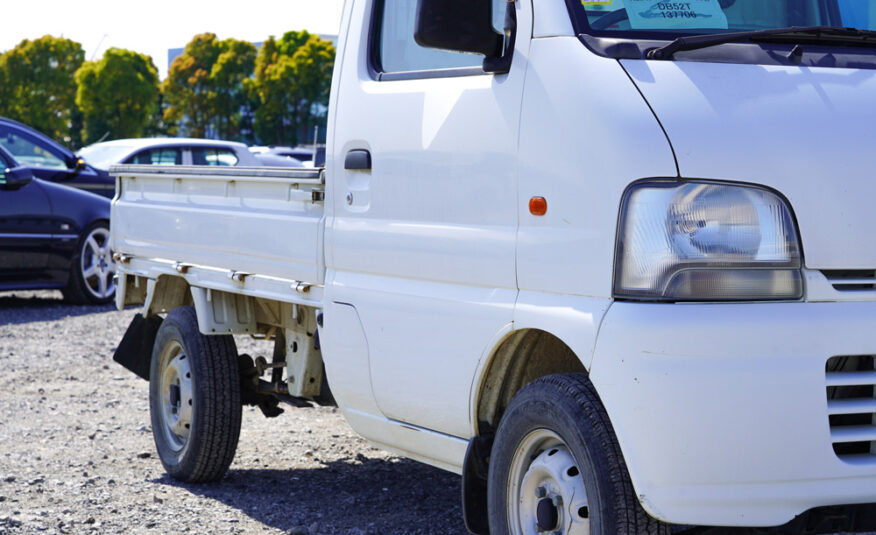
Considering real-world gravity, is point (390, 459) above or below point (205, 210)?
below

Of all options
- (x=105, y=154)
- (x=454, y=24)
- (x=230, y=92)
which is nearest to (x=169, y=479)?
(x=454, y=24)

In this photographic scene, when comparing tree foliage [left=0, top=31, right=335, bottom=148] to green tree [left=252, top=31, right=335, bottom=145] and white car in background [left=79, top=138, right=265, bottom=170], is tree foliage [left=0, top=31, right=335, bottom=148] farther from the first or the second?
white car in background [left=79, top=138, right=265, bottom=170]

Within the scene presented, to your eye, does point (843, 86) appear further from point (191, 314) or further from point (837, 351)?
point (191, 314)

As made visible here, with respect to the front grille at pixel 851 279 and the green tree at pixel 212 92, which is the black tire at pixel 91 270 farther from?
the green tree at pixel 212 92

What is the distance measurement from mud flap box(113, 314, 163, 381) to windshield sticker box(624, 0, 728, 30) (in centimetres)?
379

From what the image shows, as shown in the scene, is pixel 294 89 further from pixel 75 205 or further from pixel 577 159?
pixel 577 159

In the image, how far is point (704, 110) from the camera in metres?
3.13

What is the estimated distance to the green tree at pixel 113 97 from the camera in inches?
2493

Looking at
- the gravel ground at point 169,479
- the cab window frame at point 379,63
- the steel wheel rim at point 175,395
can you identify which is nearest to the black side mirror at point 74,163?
the gravel ground at point 169,479

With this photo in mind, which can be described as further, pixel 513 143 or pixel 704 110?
pixel 513 143

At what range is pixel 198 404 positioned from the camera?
225 inches

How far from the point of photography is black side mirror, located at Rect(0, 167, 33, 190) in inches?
475

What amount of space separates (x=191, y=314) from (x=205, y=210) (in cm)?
55

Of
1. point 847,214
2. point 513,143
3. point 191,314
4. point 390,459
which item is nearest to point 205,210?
point 191,314
